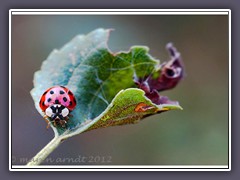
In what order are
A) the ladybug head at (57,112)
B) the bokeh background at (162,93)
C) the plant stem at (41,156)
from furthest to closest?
the bokeh background at (162,93), the ladybug head at (57,112), the plant stem at (41,156)

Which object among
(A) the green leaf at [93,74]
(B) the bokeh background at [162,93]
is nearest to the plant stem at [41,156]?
(A) the green leaf at [93,74]

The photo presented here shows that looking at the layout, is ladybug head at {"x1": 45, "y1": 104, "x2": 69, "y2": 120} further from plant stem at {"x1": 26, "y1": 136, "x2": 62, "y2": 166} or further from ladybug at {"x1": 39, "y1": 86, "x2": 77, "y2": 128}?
plant stem at {"x1": 26, "y1": 136, "x2": 62, "y2": 166}

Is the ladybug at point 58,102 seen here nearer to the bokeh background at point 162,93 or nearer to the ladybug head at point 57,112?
the ladybug head at point 57,112

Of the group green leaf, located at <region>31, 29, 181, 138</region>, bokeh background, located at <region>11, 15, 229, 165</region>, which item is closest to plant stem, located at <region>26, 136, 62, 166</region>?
green leaf, located at <region>31, 29, 181, 138</region>

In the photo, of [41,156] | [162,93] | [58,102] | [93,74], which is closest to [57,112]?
[58,102]
